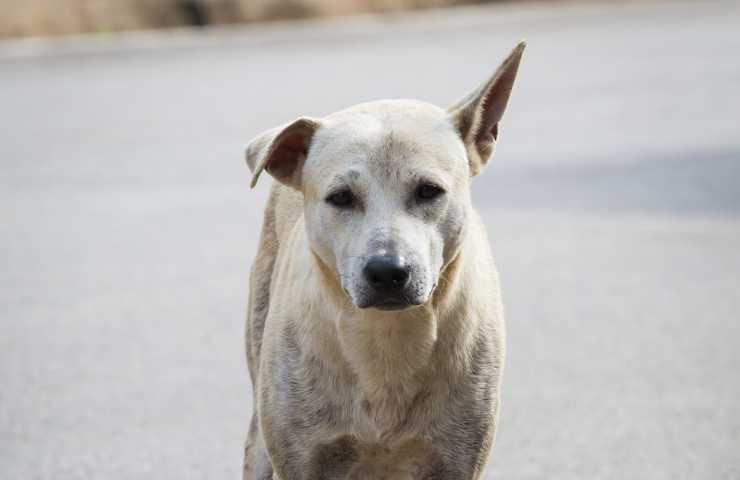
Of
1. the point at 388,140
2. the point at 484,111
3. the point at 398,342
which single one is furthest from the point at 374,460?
the point at 484,111

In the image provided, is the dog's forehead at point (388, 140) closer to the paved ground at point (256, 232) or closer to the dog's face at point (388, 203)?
the dog's face at point (388, 203)

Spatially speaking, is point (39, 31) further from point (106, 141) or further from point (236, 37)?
point (106, 141)

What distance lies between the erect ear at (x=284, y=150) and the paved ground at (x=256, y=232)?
182 cm

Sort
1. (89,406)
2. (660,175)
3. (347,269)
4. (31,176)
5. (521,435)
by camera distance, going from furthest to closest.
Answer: (31,176) < (660,175) < (89,406) < (521,435) < (347,269)

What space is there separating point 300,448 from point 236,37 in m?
16.9

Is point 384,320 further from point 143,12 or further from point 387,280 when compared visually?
point 143,12

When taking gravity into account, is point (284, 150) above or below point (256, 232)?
above

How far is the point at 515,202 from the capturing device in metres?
10.5

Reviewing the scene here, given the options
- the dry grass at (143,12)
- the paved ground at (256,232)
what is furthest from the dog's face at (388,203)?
the dry grass at (143,12)

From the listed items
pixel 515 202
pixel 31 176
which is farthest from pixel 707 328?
pixel 31 176

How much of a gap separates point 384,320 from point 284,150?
→ 0.65m

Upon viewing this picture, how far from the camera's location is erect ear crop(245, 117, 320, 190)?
4.34m

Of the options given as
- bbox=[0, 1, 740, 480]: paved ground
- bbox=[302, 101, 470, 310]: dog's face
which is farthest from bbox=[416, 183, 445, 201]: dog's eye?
bbox=[0, 1, 740, 480]: paved ground

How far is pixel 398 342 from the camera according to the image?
4.41m
